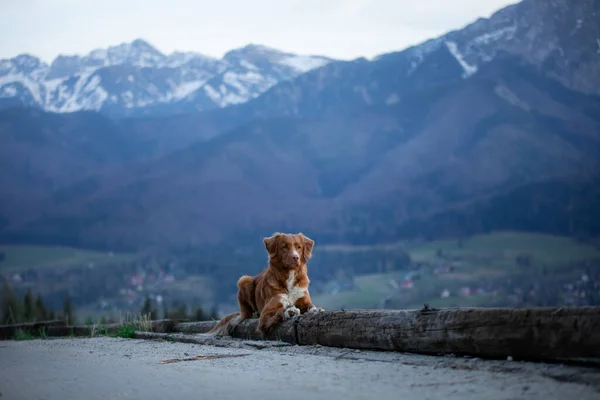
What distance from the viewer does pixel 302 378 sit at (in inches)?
218

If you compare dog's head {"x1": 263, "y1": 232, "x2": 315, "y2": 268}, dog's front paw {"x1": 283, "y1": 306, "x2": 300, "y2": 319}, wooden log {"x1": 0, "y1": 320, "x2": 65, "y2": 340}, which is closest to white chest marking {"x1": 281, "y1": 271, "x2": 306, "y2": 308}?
dog's head {"x1": 263, "y1": 232, "x2": 315, "y2": 268}

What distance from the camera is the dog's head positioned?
965 centimetres

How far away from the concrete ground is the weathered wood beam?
5.0 inches

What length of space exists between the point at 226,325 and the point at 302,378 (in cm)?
544

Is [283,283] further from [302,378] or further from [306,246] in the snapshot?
[302,378]

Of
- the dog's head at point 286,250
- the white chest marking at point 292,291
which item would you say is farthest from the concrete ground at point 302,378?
the dog's head at point 286,250

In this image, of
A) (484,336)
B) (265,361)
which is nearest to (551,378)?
(484,336)

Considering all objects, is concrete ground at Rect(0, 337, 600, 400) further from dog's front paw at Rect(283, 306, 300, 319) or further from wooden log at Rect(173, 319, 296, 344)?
dog's front paw at Rect(283, 306, 300, 319)

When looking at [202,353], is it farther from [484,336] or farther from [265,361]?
[484,336]

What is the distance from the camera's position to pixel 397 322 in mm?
6906

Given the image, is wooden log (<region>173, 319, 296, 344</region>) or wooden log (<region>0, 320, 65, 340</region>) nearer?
wooden log (<region>173, 319, 296, 344</region>)

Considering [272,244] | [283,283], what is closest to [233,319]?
[283,283]

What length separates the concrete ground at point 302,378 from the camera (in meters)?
4.76

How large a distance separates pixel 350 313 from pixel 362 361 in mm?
1251
